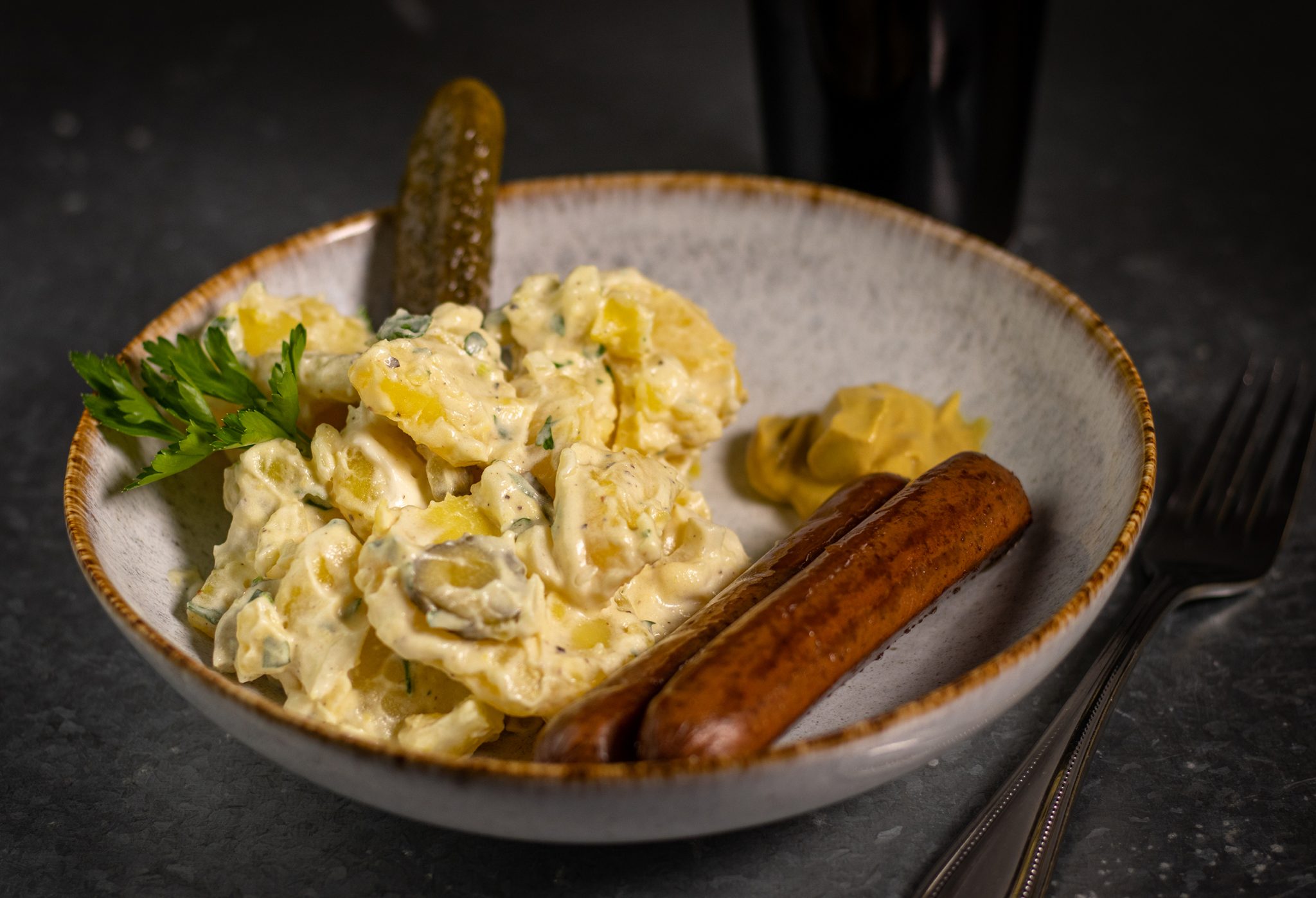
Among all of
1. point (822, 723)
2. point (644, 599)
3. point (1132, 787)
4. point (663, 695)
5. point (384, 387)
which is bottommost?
point (1132, 787)

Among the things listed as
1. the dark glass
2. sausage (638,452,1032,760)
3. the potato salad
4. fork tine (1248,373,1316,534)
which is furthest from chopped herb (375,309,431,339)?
fork tine (1248,373,1316,534)

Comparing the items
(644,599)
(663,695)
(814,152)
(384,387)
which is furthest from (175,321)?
(814,152)

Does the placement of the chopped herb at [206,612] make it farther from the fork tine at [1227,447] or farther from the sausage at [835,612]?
the fork tine at [1227,447]

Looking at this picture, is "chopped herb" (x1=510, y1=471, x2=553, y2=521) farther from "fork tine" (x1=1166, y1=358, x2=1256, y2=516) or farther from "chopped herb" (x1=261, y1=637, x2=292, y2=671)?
"fork tine" (x1=1166, y1=358, x2=1256, y2=516)

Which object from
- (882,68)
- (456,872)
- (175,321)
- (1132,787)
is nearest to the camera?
(456,872)

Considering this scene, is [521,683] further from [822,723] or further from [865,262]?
[865,262]

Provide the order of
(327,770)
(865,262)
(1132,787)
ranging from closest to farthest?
(327,770)
(1132,787)
(865,262)
